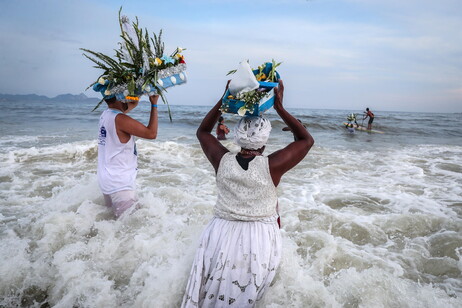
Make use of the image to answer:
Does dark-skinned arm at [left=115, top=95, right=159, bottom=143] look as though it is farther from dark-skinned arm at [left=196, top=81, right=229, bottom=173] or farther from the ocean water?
the ocean water

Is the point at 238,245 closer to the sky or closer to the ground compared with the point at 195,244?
closer to the sky

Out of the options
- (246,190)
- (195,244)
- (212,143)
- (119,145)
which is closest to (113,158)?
(119,145)

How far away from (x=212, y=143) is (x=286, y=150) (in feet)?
1.92

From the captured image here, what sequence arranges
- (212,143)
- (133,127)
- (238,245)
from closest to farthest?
(238,245) → (212,143) → (133,127)

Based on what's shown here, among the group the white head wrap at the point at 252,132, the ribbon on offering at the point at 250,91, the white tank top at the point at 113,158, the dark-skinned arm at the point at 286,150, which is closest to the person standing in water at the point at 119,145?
the white tank top at the point at 113,158

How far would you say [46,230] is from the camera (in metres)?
3.53

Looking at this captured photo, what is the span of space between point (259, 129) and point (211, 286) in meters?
1.15

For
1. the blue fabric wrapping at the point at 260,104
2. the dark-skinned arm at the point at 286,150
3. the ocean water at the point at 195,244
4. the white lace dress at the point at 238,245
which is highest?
the blue fabric wrapping at the point at 260,104

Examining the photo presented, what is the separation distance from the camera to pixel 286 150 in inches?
81.6

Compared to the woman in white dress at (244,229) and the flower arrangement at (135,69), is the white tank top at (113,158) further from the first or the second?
the woman in white dress at (244,229)

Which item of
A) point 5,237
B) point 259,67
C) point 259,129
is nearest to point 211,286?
point 259,129

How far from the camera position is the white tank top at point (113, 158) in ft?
9.96

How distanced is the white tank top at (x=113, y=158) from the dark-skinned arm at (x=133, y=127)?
55 mm

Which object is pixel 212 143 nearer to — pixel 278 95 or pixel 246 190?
pixel 246 190
